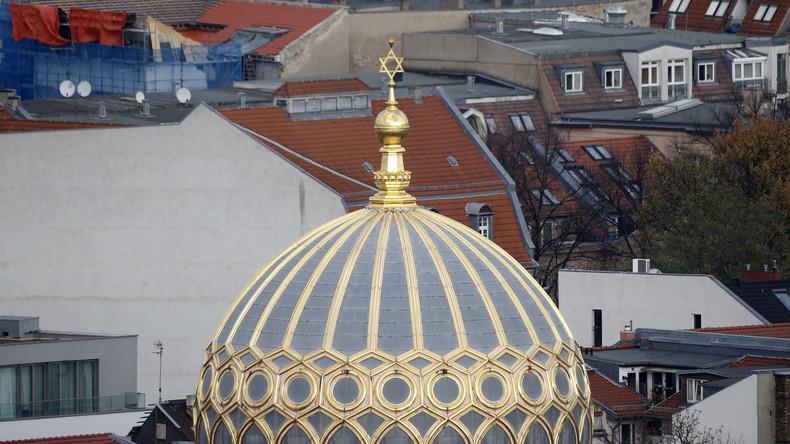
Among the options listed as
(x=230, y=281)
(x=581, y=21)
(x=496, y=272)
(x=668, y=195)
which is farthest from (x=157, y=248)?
(x=581, y=21)

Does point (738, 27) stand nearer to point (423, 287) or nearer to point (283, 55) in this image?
point (283, 55)

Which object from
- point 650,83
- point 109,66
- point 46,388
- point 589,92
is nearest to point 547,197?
point 589,92

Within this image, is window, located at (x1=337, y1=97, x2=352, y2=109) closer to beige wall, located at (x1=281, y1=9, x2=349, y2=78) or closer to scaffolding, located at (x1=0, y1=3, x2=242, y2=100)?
scaffolding, located at (x1=0, y1=3, x2=242, y2=100)

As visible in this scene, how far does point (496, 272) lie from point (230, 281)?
1510 inches

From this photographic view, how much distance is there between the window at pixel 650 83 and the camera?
13088 cm

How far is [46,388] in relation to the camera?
67250 mm

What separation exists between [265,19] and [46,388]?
78.3 metres

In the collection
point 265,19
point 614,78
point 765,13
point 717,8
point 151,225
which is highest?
point 717,8

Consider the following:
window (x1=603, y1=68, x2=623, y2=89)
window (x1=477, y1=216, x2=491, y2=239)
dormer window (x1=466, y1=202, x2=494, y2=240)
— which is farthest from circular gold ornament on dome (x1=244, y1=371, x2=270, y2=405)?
window (x1=603, y1=68, x2=623, y2=89)

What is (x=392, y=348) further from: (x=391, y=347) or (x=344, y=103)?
(x=344, y=103)

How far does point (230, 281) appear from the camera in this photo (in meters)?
82.4

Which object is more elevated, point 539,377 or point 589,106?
point 589,106

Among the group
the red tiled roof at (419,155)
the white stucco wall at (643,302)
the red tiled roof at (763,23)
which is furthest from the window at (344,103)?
the red tiled roof at (763,23)

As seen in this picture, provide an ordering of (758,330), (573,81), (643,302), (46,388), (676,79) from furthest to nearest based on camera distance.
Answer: (676,79) → (573,81) → (643,302) → (758,330) → (46,388)
